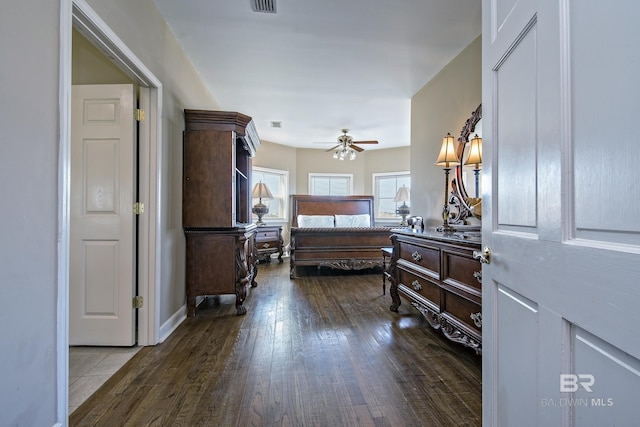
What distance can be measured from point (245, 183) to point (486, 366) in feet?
12.4

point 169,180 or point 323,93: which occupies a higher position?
point 323,93

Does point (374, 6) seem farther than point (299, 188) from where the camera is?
No

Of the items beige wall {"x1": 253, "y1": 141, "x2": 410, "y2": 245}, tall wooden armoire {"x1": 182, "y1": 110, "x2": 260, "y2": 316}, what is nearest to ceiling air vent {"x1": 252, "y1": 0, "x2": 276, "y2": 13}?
tall wooden armoire {"x1": 182, "y1": 110, "x2": 260, "y2": 316}

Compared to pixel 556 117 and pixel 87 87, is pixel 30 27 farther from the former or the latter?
pixel 556 117

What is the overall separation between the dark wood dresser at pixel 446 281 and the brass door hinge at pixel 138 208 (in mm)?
2213

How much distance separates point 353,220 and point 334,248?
2.05 m

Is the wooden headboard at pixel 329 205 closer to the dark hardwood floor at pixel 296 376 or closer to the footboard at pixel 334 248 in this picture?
the footboard at pixel 334 248

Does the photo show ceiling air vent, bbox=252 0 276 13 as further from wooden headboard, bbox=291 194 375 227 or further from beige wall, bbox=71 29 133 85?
wooden headboard, bbox=291 194 375 227

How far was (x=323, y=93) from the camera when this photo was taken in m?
4.02

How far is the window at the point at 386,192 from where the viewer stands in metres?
7.18

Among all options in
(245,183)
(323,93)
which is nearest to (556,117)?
(323,93)

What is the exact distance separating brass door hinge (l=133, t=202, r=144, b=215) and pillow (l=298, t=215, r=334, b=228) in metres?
4.14

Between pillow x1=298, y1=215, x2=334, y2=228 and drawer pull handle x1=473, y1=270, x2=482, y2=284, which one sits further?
pillow x1=298, y1=215, x2=334, y2=228

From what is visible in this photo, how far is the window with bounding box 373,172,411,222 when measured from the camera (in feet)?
23.5
